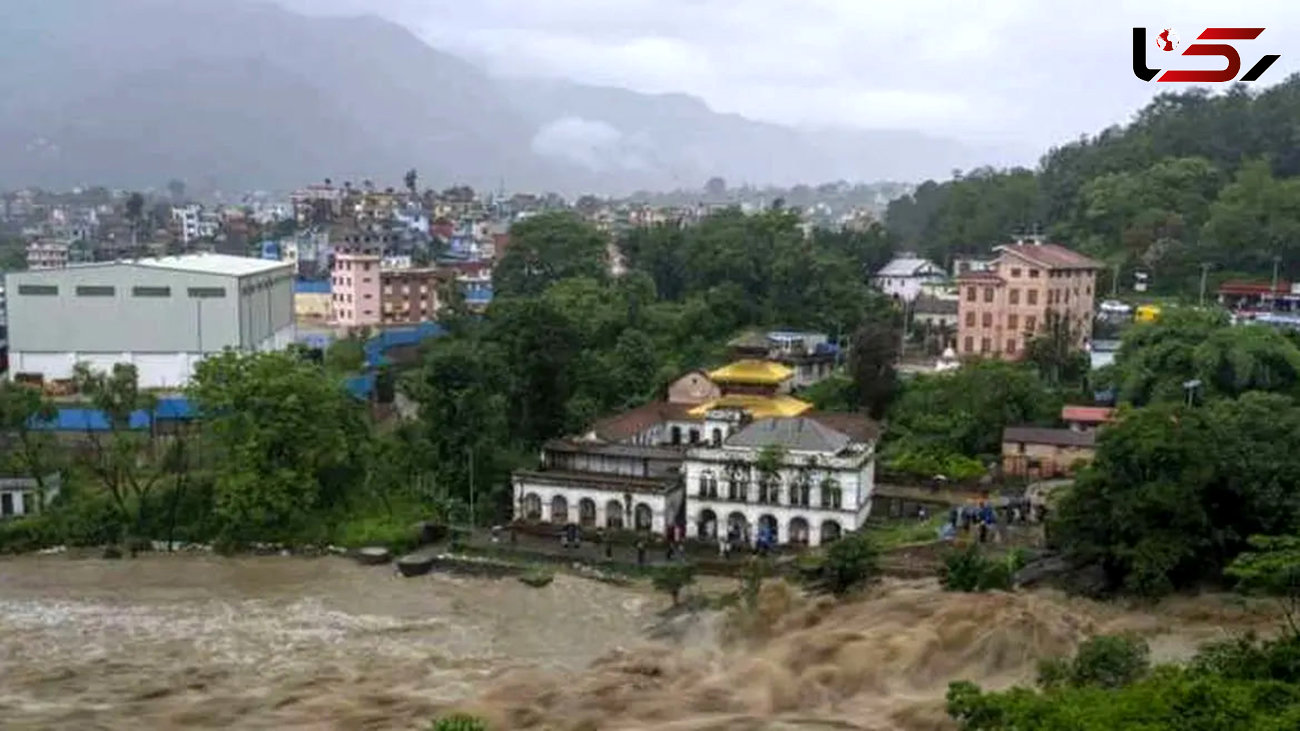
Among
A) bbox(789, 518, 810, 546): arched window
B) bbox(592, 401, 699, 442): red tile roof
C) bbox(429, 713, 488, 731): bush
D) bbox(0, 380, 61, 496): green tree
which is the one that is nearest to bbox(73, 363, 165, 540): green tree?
bbox(0, 380, 61, 496): green tree

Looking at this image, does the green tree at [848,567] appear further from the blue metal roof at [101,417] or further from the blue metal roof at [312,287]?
the blue metal roof at [312,287]

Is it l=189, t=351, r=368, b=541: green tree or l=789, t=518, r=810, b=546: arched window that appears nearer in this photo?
l=789, t=518, r=810, b=546: arched window

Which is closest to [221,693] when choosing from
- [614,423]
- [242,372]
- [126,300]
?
[242,372]

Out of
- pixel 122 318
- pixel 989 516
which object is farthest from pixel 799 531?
pixel 122 318

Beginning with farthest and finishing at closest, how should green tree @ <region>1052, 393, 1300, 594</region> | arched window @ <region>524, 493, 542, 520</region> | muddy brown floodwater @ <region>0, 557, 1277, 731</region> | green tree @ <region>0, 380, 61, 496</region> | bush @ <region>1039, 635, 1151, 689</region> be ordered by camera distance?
1. green tree @ <region>0, 380, 61, 496</region>
2. arched window @ <region>524, 493, 542, 520</region>
3. green tree @ <region>1052, 393, 1300, 594</region>
4. muddy brown floodwater @ <region>0, 557, 1277, 731</region>
5. bush @ <region>1039, 635, 1151, 689</region>

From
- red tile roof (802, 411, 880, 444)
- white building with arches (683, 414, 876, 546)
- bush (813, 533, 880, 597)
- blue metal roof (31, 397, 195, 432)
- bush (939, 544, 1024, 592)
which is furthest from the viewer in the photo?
blue metal roof (31, 397, 195, 432)

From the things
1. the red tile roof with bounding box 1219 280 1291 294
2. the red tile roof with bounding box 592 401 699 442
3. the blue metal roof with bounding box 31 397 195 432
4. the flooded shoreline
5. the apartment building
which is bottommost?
the flooded shoreline

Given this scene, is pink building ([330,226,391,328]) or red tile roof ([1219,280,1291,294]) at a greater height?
red tile roof ([1219,280,1291,294])

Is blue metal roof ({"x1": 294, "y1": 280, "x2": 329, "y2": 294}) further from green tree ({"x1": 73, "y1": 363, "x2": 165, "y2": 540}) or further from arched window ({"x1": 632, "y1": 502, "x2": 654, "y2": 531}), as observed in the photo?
arched window ({"x1": 632, "y1": 502, "x2": 654, "y2": 531})
